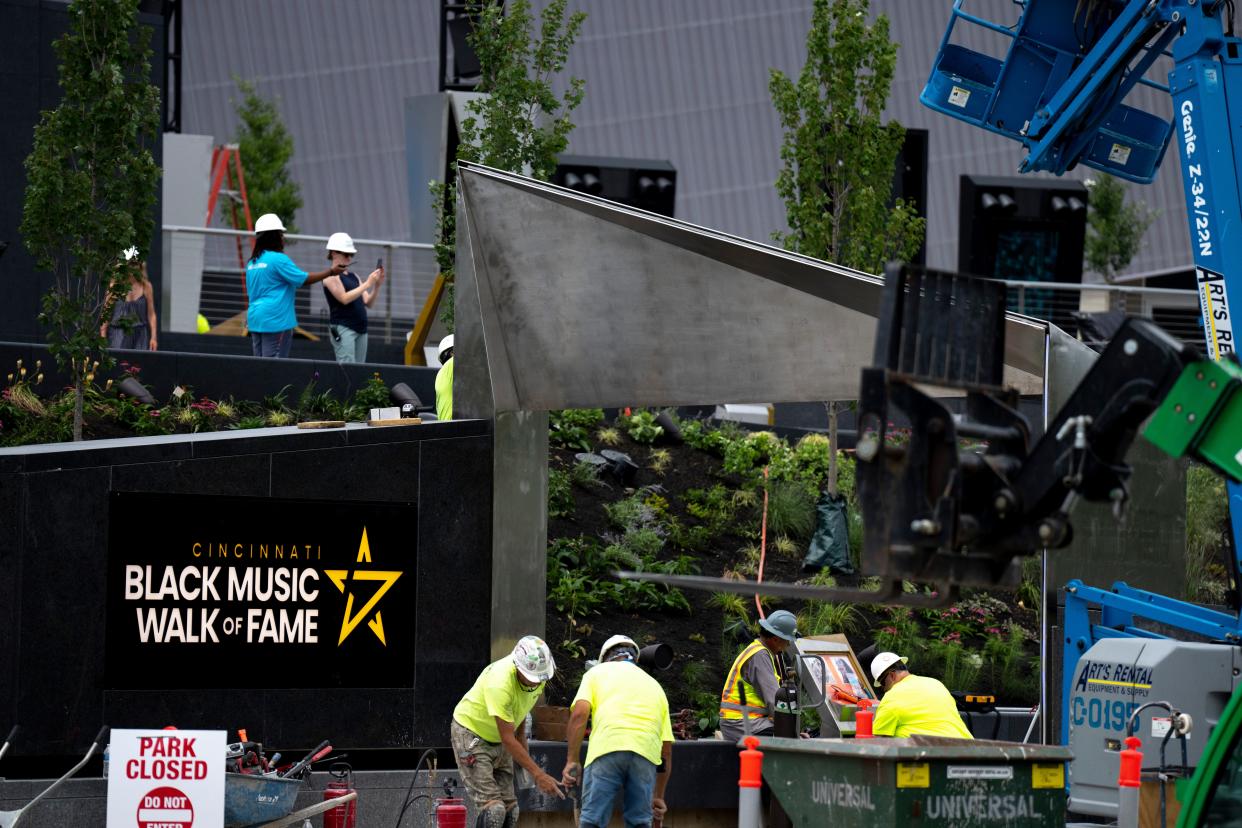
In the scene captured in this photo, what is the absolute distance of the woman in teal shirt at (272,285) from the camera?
16734mm

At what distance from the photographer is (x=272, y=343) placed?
59.4ft

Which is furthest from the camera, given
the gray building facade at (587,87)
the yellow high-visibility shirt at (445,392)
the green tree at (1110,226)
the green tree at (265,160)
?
the gray building facade at (587,87)

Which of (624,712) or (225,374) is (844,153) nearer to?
(225,374)

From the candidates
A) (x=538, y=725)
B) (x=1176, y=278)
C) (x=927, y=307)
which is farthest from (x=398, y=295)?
(x=927, y=307)

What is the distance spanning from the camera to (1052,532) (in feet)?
18.8

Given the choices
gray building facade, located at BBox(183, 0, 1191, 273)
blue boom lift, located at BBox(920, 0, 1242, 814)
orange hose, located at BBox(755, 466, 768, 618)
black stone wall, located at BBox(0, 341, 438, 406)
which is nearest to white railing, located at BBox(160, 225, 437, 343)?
black stone wall, located at BBox(0, 341, 438, 406)

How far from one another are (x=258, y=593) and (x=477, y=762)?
71.5 inches

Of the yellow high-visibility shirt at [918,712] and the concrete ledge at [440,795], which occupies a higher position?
the yellow high-visibility shirt at [918,712]

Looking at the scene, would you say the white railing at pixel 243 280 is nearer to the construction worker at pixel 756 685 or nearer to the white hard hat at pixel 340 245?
the white hard hat at pixel 340 245

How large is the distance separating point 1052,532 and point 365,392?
1276 centimetres

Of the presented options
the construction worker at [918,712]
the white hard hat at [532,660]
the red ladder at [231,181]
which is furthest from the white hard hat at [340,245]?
the red ladder at [231,181]

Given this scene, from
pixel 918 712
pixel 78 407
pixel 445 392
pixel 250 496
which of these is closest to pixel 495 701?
pixel 250 496

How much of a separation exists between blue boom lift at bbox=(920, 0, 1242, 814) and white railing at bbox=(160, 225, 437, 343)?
9.11 meters

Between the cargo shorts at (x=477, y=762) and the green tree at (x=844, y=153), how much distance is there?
7.49 m
